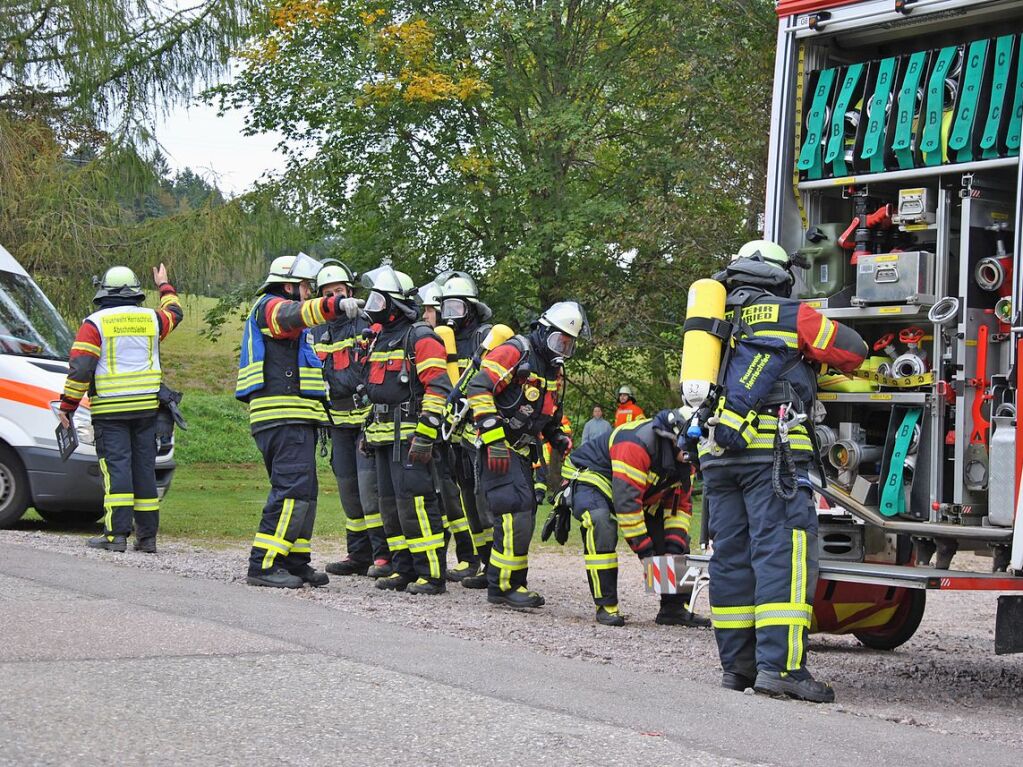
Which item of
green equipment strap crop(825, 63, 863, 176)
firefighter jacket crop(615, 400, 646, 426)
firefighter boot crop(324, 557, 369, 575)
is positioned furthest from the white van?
firefighter jacket crop(615, 400, 646, 426)

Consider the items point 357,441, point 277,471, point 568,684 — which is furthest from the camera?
point 357,441

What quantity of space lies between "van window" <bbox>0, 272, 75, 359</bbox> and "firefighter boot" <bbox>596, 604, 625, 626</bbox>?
5968 mm

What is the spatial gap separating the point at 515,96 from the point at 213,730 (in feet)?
59.4

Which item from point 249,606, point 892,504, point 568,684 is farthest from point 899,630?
point 249,606

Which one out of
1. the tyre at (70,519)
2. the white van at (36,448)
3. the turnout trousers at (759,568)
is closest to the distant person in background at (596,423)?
the tyre at (70,519)

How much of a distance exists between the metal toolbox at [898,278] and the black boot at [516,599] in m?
2.78

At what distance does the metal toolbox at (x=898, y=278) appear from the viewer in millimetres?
7129

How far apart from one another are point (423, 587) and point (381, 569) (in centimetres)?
93

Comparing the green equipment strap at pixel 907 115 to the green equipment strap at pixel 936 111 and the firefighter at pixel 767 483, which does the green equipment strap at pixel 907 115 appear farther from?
the firefighter at pixel 767 483

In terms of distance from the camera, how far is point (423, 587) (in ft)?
30.2

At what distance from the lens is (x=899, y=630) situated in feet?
26.8

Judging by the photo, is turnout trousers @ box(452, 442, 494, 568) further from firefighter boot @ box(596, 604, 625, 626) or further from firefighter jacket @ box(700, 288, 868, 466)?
firefighter jacket @ box(700, 288, 868, 466)

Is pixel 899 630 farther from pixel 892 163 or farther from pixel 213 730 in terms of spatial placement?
pixel 213 730

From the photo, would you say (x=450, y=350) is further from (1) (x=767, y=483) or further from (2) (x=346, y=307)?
(1) (x=767, y=483)
